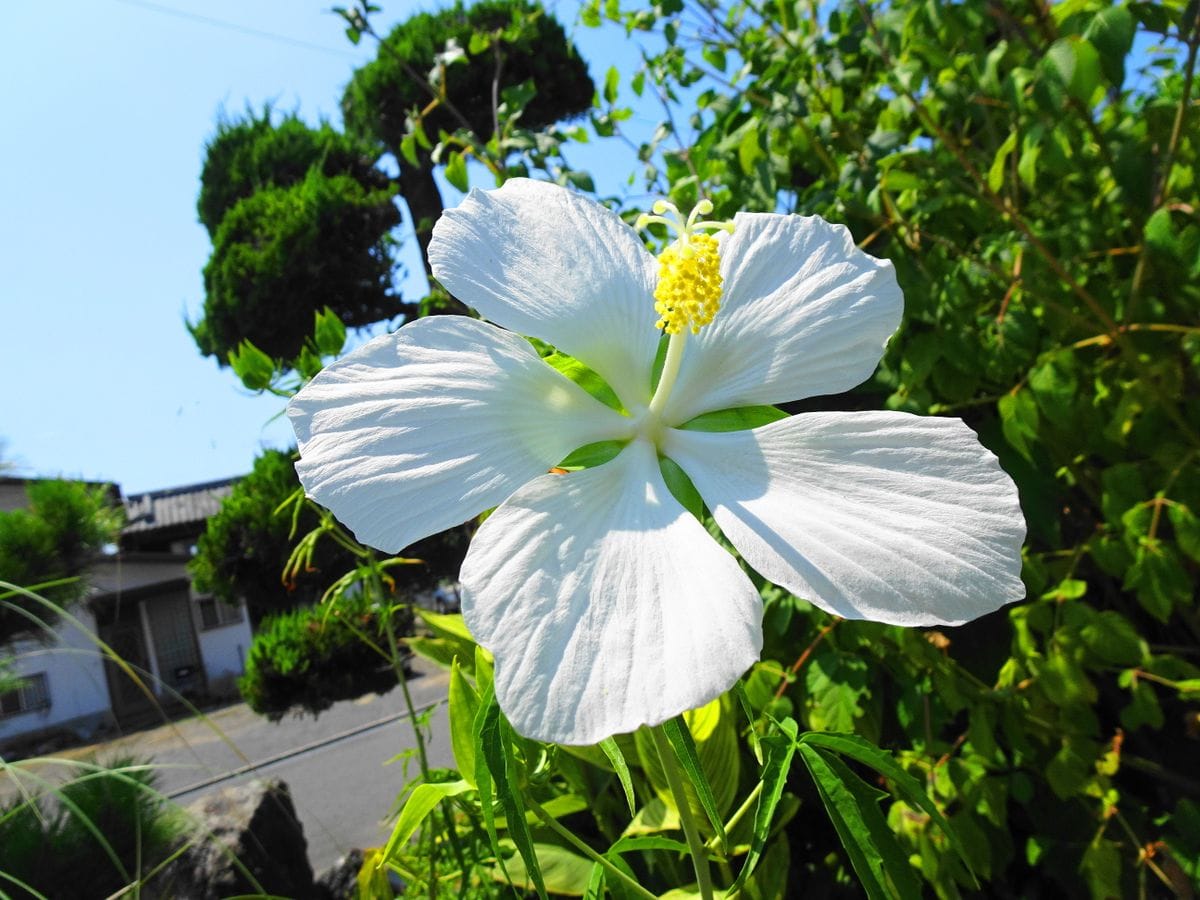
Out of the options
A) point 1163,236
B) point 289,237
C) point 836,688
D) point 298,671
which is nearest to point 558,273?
point 836,688

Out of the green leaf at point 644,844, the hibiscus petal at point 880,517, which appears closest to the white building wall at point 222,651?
the green leaf at point 644,844

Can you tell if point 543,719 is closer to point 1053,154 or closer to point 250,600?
point 1053,154

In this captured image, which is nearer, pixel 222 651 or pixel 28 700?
pixel 28 700

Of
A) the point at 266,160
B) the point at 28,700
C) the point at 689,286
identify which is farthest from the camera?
the point at 28,700

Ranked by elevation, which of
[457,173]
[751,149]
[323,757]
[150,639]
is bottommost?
[323,757]

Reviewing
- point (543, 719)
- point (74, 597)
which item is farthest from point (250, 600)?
point (543, 719)

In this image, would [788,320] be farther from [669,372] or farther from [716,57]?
[716,57]
